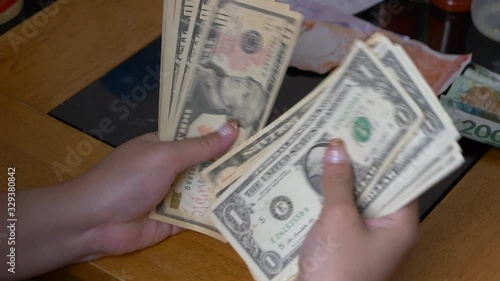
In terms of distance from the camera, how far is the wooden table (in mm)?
749

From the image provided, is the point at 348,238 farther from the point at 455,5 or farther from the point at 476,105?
the point at 455,5

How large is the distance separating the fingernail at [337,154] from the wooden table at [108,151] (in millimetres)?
149

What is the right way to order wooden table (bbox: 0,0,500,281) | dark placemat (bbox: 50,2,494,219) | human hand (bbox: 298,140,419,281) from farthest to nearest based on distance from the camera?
dark placemat (bbox: 50,2,494,219)
wooden table (bbox: 0,0,500,281)
human hand (bbox: 298,140,419,281)

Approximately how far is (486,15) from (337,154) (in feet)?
1.46

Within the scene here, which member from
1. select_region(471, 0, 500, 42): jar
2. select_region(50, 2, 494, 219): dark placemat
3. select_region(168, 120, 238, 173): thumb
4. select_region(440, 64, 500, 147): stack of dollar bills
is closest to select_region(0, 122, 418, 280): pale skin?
select_region(168, 120, 238, 173): thumb

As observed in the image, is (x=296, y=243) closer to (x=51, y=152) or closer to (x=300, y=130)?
(x=300, y=130)

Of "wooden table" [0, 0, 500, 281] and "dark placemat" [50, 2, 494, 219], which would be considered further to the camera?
"dark placemat" [50, 2, 494, 219]

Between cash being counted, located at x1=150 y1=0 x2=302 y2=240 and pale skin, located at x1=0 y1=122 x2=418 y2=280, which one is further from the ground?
cash being counted, located at x1=150 y1=0 x2=302 y2=240

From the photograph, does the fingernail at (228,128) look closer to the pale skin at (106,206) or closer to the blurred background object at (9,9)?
the pale skin at (106,206)

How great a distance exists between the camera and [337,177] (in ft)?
2.24

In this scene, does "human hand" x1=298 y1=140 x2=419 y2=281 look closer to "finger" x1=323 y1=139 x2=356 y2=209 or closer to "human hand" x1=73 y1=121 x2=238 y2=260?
"finger" x1=323 y1=139 x2=356 y2=209

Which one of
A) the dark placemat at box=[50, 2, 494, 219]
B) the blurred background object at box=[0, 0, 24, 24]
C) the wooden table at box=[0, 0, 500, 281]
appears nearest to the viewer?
the wooden table at box=[0, 0, 500, 281]

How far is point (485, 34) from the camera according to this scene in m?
0.98

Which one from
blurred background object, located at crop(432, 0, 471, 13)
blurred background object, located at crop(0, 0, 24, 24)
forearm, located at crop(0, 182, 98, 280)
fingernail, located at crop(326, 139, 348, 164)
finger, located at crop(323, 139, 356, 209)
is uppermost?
blurred background object, located at crop(0, 0, 24, 24)
